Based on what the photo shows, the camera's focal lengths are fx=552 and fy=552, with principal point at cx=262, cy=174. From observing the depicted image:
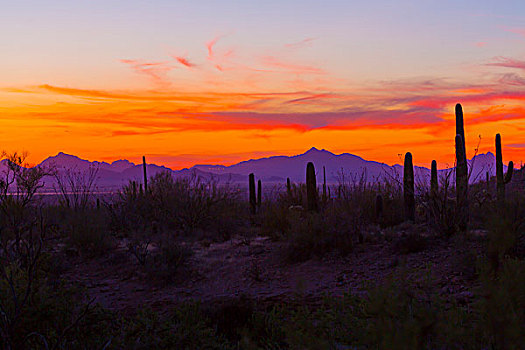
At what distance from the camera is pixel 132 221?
19688mm

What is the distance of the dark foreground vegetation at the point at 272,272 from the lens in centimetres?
391

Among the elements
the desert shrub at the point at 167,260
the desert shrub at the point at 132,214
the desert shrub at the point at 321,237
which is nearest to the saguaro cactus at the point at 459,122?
the desert shrub at the point at 321,237

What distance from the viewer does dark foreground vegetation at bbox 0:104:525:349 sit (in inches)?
154

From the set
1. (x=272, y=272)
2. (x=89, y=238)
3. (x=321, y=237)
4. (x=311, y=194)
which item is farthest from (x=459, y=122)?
(x=89, y=238)

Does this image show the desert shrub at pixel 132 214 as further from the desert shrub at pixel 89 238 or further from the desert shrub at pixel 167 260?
the desert shrub at pixel 167 260

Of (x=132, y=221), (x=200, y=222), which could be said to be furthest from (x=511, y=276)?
(x=132, y=221)

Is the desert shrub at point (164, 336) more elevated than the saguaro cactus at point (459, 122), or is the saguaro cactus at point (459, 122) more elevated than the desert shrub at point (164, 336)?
the saguaro cactus at point (459, 122)

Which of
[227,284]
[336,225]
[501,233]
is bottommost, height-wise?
[227,284]

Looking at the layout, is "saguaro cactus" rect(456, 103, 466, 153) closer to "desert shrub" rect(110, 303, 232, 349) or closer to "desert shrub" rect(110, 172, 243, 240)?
"desert shrub" rect(110, 172, 243, 240)

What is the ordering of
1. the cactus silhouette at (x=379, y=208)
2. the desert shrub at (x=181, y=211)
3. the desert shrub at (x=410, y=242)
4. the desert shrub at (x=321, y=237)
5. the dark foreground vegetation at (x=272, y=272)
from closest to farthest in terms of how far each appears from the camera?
1. the dark foreground vegetation at (x=272, y=272)
2. the desert shrub at (x=410, y=242)
3. the desert shrub at (x=321, y=237)
4. the cactus silhouette at (x=379, y=208)
5. the desert shrub at (x=181, y=211)

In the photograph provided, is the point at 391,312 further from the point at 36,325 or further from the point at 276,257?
the point at 276,257

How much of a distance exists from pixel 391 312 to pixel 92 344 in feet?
16.8

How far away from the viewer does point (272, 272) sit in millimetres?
12062

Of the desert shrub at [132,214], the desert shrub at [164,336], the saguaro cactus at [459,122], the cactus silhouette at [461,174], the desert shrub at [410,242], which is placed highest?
the saguaro cactus at [459,122]
